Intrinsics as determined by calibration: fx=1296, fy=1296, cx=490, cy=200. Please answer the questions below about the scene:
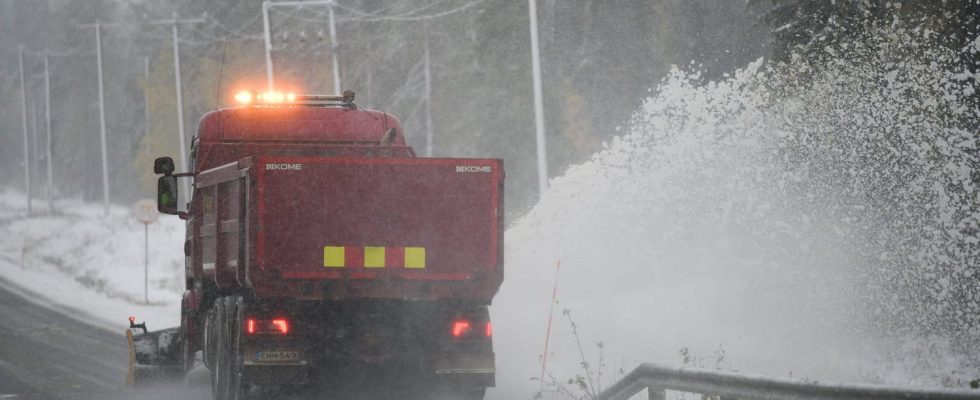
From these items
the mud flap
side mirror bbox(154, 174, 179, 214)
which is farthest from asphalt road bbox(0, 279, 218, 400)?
the mud flap

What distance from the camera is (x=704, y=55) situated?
3981 cm

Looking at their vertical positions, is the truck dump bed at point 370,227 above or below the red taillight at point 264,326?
above

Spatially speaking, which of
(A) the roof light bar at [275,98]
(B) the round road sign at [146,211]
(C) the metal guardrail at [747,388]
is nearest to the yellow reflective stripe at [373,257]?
(C) the metal guardrail at [747,388]

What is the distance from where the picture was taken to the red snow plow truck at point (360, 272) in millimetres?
9922

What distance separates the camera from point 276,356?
10.2 metres

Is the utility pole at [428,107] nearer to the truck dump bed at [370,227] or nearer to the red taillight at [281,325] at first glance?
the truck dump bed at [370,227]

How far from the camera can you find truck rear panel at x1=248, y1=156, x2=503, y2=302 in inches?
389

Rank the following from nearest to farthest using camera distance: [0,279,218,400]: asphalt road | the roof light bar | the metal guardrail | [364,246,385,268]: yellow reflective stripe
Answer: the metal guardrail, [364,246,385,268]: yellow reflective stripe, the roof light bar, [0,279,218,400]: asphalt road

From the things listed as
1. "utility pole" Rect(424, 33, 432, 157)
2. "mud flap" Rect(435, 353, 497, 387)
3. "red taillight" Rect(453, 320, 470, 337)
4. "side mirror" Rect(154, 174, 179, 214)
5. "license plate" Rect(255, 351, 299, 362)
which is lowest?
"mud flap" Rect(435, 353, 497, 387)

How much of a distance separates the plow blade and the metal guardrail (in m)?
6.63

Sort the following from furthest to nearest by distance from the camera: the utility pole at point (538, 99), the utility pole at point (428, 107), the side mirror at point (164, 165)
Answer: the utility pole at point (428, 107) < the utility pole at point (538, 99) < the side mirror at point (164, 165)


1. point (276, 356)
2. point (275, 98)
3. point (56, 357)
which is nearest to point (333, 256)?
point (276, 356)

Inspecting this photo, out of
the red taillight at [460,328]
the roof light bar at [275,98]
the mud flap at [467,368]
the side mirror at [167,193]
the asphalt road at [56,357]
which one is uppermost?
the roof light bar at [275,98]

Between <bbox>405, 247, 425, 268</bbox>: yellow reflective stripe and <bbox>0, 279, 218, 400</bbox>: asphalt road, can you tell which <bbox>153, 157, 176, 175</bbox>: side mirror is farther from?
<bbox>405, 247, 425, 268</bbox>: yellow reflective stripe
